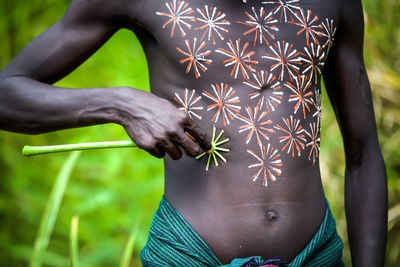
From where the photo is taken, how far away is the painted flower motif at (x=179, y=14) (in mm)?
938

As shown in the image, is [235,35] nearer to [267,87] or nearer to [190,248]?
[267,87]

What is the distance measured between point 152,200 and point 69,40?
1.35m

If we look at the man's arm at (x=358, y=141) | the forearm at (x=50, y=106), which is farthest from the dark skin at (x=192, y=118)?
the man's arm at (x=358, y=141)

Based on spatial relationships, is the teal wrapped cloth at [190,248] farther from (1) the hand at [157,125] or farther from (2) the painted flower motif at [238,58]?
(2) the painted flower motif at [238,58]

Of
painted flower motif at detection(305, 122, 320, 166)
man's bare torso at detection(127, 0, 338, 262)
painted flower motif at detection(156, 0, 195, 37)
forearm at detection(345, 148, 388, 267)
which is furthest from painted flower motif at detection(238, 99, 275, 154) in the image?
forearm at detection(345, 148, 388, 267)

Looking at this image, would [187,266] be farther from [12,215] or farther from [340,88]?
[12,215]

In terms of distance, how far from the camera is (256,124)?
3.12ft

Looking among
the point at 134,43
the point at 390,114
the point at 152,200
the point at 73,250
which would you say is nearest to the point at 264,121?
the point at 73,250

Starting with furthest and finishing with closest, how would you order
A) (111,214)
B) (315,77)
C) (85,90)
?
(111,214) → (315,77) → (85,90)

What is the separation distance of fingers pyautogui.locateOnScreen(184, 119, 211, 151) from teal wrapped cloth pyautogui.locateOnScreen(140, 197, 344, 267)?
162 millimetres

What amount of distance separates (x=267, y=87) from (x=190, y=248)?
358 mm

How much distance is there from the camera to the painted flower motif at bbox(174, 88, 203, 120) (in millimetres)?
951

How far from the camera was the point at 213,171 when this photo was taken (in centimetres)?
94

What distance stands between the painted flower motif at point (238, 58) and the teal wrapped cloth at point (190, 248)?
1.02ft
